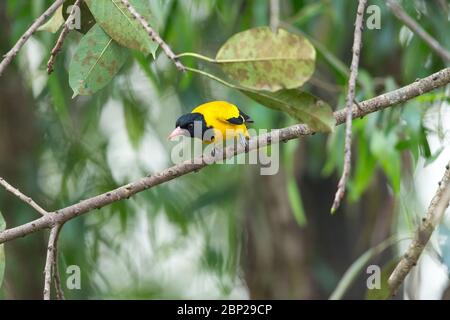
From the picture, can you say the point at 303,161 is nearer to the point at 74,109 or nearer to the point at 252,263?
the point at 252,263

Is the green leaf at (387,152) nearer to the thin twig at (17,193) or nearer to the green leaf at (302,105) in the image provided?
the green leaf at (302,105)

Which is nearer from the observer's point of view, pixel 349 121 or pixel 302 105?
pixel 349 121

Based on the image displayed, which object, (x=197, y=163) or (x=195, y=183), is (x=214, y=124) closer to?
(x=197, y=163)

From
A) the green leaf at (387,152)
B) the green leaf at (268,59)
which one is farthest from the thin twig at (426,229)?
the green leaf at (387,152)

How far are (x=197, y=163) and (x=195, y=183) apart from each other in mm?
3147

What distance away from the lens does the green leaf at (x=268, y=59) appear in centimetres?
128

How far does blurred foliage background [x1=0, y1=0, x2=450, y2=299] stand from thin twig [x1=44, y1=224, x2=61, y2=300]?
2.00 meters

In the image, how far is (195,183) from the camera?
4.62 metres

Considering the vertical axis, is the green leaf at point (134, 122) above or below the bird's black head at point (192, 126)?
above

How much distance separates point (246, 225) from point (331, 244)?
2.32ft

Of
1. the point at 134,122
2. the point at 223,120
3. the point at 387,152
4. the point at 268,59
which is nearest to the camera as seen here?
the point at 268,59

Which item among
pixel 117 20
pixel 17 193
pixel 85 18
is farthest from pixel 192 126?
pixel 17 193

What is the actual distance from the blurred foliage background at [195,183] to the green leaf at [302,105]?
2.02 metres
